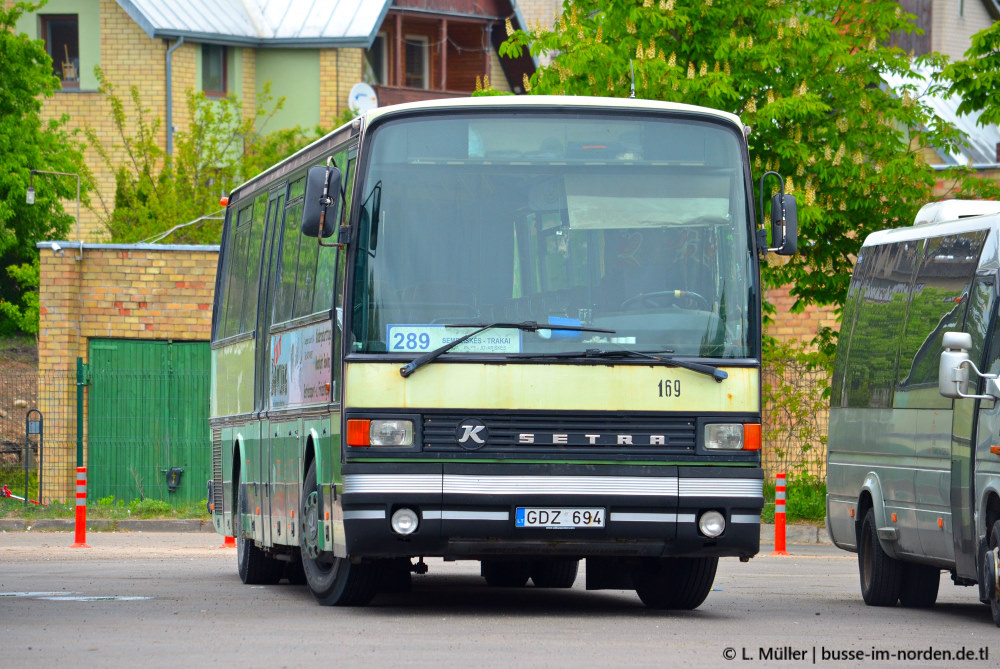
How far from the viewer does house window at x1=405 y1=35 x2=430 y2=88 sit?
53781mm

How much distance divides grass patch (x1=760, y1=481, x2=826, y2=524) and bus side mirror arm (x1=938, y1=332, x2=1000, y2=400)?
12.5m

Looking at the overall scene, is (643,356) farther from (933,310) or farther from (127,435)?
(127,435)

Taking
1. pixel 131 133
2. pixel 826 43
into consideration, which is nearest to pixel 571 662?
pixel 826 43

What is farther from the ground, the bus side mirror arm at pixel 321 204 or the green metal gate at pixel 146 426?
the bus side mirror arm at pixel 321 204

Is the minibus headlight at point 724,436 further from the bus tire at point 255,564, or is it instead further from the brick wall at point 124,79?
the brick wall at point 124,79

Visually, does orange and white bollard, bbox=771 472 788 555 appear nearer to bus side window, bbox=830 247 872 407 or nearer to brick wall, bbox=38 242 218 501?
bus side window, bbox=830 247 872 407

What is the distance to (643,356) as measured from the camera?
1180 centimetres

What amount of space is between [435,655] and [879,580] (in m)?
5.84

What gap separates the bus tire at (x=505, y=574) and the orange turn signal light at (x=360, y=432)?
4146 millimetres

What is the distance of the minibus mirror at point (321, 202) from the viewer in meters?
11.9

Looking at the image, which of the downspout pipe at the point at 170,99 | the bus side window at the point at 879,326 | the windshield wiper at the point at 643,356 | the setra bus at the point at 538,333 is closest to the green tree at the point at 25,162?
the downspout pipe at the point at 170,99

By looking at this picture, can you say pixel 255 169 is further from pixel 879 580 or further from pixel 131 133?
pixel 879 580

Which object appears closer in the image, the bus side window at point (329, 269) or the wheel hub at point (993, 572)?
the wheel hub at point (993, 572)

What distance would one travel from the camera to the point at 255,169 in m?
45.1
